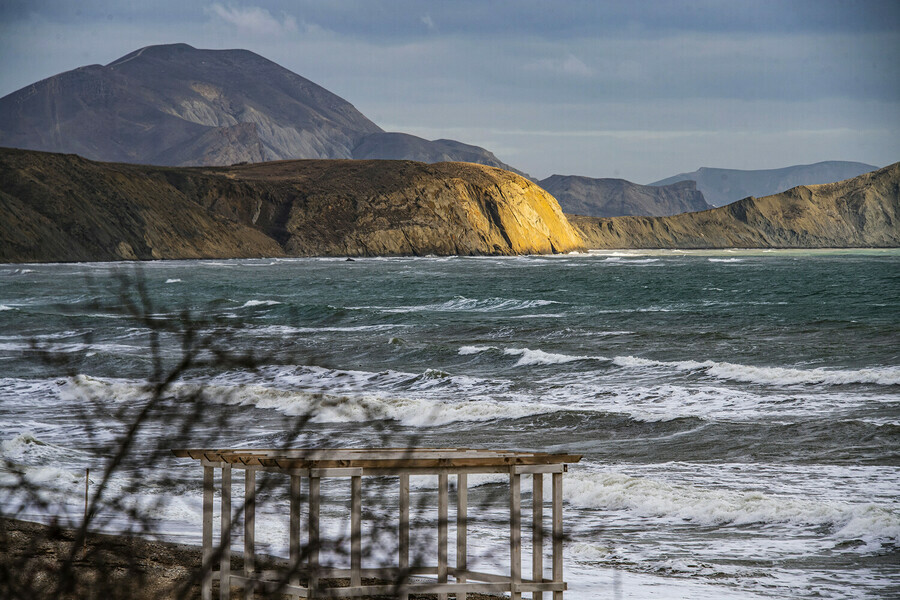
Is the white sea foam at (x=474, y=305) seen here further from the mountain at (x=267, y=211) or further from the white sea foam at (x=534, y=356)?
the mountain at (x=267, y=211)

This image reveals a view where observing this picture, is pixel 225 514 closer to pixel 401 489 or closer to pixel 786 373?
pixel 401 489

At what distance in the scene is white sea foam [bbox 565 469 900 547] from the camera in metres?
8.66

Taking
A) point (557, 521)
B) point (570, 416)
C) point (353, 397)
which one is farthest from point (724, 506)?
point (353, 397)

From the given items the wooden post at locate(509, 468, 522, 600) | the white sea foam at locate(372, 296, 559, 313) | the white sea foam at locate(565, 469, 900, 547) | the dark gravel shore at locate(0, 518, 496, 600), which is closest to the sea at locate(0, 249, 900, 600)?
the white sea foam at locate(565, 469, 900, 547)

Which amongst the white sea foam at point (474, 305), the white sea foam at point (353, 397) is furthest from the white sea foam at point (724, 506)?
the white sea foam at point (474, 305)

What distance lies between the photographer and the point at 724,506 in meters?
9.34

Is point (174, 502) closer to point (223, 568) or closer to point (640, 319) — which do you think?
point (223, 568)

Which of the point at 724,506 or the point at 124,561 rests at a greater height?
the point at 124,561

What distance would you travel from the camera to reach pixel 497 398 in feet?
59.4

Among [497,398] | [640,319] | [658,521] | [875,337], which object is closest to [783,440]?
[658,521]

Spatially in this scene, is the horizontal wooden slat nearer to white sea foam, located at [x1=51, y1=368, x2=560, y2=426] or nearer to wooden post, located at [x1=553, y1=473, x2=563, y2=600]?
wooden post, located at [x1=553, y1=473, x2=563, y2=600]

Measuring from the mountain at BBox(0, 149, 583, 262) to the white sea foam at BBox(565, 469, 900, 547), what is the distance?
8823 cm

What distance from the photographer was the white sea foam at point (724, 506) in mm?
8656

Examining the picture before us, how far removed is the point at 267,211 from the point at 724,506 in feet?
448
